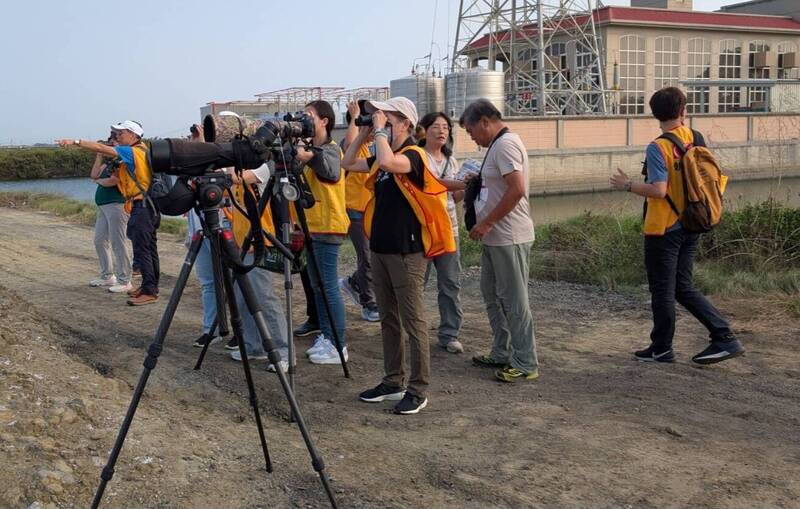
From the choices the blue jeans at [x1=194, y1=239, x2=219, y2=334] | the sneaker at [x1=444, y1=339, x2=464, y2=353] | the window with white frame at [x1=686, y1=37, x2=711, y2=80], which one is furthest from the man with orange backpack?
the window with white frame at [x1=686, y1=37, x2=711, y2=80]

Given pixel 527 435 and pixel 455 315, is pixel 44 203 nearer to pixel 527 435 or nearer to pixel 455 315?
pixel 455 315

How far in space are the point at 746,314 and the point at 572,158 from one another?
1179 inches

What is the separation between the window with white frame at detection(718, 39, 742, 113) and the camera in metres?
46.9

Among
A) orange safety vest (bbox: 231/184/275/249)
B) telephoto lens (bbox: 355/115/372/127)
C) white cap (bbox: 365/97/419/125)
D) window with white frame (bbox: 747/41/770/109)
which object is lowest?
orange safety vest (bbox: 231/184/275/249)

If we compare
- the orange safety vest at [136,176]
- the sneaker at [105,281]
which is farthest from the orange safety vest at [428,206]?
the sneaker at [105,281]

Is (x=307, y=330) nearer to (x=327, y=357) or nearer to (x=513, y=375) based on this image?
(x=327, y=357)

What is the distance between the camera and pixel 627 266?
9016 millimetres

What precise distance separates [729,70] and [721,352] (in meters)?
48.3

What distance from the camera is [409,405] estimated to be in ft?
15.3

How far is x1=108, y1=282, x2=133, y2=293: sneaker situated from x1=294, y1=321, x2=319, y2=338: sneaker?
2.78 metres

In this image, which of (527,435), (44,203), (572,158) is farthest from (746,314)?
(572,158)

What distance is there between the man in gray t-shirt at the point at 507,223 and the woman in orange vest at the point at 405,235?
504mm

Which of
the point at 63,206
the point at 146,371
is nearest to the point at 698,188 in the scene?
the point at 146,371

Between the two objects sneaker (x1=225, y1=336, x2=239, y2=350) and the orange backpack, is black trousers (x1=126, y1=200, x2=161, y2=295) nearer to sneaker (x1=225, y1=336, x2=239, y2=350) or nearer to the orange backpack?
sneaker (x1=225, y1=336, x2=239, y2=350)
